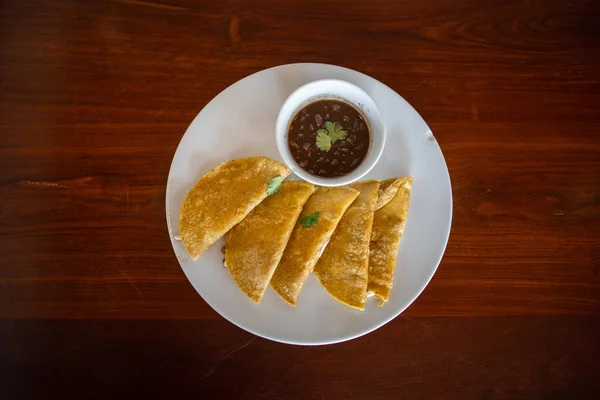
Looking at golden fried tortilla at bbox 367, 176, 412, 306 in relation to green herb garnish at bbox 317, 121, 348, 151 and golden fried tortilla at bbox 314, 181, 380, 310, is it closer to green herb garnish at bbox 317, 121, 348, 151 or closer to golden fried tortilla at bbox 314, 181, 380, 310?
golden fried tortilla at bbox 314, 181, 380, 310

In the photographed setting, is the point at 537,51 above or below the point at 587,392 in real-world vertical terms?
above

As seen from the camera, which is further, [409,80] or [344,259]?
[409,80]

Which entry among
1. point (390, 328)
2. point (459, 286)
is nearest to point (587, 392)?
point (459, 286)

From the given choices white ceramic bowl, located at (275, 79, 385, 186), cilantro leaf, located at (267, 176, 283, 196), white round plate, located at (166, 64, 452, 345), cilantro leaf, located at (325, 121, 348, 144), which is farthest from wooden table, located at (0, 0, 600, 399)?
cilantro leaf, located at (267, 176, 283, 196)

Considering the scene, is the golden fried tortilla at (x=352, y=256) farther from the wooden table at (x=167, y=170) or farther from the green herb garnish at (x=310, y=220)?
the wooden table at (x=167, y=170)

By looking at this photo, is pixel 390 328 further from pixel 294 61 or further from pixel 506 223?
pixel 294 61
